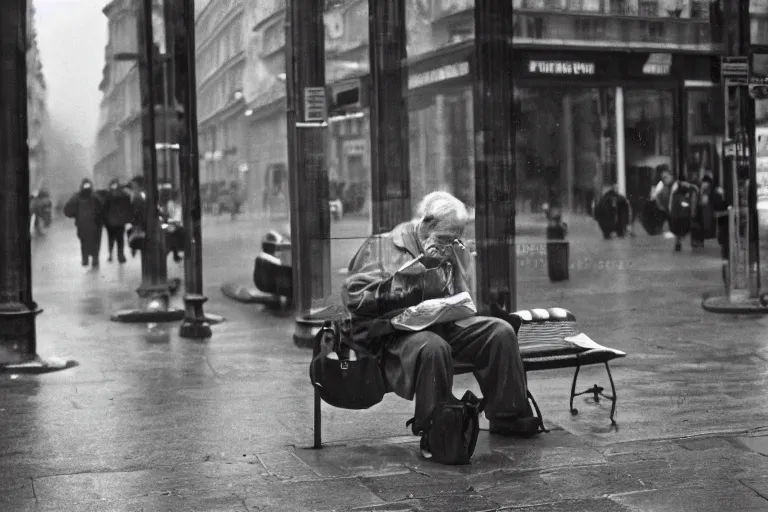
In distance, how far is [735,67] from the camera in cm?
1302

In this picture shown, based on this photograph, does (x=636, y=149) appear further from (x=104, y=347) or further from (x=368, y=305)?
(x=368, y=305)

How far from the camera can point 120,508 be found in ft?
18.1

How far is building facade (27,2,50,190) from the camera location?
1747 cm

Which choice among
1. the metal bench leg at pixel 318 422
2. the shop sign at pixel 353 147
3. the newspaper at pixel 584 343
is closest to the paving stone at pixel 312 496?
the metal bench leg at pixel 318 422

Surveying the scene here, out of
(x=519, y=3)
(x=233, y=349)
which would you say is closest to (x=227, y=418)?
(x=233, y=349)

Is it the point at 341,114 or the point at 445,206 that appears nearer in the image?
the point at 445,206

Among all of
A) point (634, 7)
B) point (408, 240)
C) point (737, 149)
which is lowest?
point (408, 240)

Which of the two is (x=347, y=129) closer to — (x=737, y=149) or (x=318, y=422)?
(x=737, y=149)

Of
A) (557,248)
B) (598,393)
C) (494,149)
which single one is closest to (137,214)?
(557,248)

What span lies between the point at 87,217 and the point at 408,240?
15179 mm

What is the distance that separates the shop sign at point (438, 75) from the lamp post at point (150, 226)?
3201mm

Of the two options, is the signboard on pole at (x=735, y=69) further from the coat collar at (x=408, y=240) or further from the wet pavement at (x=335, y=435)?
the coat collar at (x=408, y=240)

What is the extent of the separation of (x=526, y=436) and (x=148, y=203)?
833 centimetres

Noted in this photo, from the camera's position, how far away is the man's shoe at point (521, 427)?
686cm
